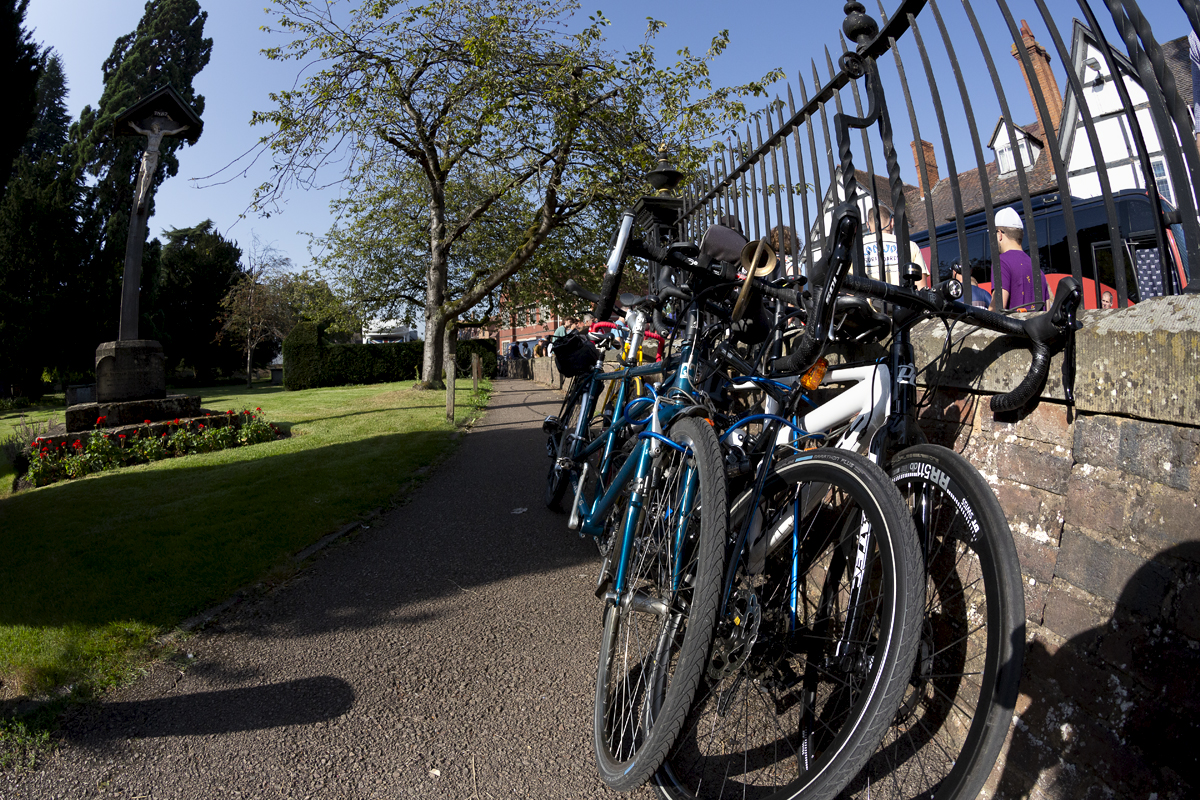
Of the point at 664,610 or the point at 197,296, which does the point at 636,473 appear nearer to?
the point at 664,610

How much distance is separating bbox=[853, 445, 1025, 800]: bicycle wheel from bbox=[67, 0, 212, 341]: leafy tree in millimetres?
28090

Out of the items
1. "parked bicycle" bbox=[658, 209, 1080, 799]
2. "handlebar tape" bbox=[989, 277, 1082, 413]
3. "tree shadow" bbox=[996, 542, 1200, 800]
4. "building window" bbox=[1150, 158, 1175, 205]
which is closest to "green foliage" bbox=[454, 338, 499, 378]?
"building window" bbox=[1150, 158, 1175, 205]

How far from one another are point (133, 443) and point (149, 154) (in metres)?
4.67

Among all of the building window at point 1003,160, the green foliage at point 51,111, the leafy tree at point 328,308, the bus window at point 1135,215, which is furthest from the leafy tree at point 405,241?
the green foliage at point 51,111

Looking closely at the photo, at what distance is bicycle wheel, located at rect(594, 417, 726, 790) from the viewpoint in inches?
65.3

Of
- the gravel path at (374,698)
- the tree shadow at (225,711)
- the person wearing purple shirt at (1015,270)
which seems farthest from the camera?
the person wearing purple shirt at (1015,270)

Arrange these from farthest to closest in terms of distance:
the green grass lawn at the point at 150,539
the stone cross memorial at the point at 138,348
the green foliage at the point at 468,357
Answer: the green foliage at the point at 468,357 → the stone cross memorial at the point at 138,348 → the green grass lawn at the point at 150,539

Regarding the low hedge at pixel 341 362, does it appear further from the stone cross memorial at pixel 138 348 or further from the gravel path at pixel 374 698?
the gravel path at pixel 374 698

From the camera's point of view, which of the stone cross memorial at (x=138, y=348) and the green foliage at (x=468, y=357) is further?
the green foliage at (x=468, y=357)

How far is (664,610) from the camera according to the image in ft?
6.46

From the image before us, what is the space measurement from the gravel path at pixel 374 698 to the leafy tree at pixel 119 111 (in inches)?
1018

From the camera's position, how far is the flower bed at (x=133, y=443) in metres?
7.73

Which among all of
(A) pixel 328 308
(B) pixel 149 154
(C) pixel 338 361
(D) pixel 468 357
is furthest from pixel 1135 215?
(D) pixel 468 357

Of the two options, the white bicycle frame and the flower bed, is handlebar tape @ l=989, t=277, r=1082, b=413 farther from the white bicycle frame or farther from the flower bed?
the flower bed
